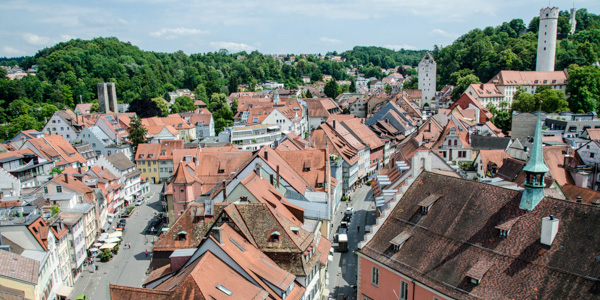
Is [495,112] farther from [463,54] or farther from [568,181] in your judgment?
[568,181]

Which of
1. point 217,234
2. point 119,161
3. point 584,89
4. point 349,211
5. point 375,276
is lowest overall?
point 349,211

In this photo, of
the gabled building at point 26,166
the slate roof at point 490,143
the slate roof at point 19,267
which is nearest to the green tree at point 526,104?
the slate roof at point 490,143

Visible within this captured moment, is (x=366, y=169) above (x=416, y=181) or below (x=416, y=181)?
below

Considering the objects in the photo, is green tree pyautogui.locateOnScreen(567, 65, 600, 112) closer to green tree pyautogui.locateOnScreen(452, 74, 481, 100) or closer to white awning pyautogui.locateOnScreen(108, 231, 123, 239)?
green tree pyautogui.locateOnScreen(452, 74, 481, 100)

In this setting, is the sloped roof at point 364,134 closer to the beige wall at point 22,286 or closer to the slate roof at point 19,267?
the slate roof at point 19,267

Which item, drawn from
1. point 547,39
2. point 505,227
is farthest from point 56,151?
point 547,39

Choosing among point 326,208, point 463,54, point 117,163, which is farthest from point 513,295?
point 463,54

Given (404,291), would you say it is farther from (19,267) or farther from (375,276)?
(19,267)
